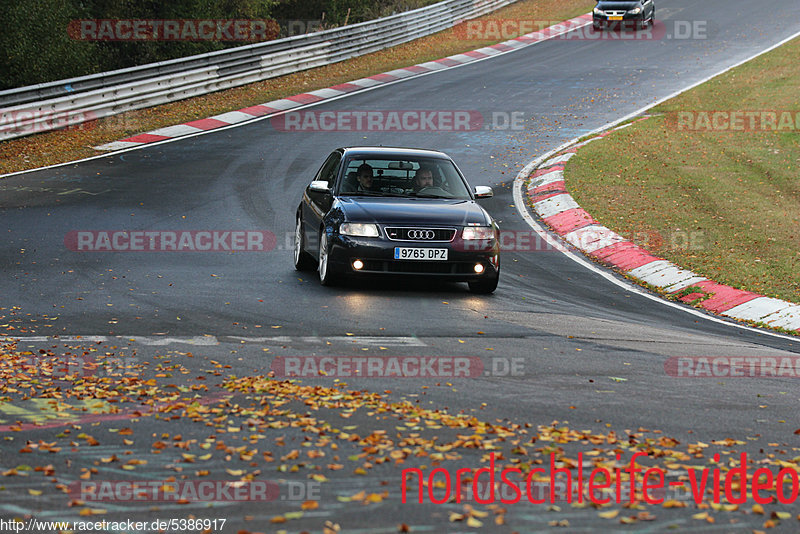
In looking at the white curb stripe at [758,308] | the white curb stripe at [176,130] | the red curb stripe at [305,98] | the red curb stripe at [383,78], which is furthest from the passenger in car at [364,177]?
the red curb stripe at [383,78]

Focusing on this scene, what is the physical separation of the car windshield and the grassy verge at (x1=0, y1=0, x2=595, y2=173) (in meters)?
9.65

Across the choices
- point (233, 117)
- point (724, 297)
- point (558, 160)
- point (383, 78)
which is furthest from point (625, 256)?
point (383, 78)

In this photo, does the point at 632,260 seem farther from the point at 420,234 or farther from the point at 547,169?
the point at 547,169

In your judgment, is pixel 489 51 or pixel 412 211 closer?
pixel 412 211

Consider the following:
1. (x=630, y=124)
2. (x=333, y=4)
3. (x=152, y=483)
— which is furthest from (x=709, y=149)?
(x=333, y=4)

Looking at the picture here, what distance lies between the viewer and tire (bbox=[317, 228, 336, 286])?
37.4ft

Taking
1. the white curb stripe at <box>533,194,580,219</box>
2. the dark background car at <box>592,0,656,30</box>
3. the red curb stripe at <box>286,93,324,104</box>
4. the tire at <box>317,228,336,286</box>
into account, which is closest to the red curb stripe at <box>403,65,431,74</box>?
the red curb stripe at <box>286,93,324,104</box>

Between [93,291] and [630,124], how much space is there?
53.9 feet

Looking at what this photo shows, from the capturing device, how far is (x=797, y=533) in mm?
4750

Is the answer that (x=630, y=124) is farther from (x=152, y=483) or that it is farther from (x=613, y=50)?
(x=152, y=483)

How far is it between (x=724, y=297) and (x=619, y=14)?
27.5 meters

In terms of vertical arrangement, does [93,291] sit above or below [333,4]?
below

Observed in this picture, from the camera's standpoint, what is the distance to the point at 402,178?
40.1 ft

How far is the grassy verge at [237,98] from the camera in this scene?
20.7 m
